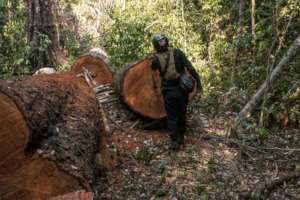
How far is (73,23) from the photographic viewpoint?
600 inches

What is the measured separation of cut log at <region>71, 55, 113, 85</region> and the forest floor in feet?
4.81

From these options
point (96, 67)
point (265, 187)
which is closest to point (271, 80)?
point (265, 187)

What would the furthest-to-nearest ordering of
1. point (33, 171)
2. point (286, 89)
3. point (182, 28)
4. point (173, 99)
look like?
1. point (182, 28)
2. point (286, 89)
3. point (173, 99)
4. point (33, 171)

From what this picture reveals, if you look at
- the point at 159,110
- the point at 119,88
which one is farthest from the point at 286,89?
the point at 119,88

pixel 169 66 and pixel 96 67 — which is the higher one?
pixel 169 66

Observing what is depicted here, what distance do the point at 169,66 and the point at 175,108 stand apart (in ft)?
2.31

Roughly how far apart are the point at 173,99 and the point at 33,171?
3.57 m

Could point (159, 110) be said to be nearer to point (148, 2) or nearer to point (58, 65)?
point (58, 65)

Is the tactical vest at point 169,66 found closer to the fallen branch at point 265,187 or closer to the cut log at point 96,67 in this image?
the cut log at point 96,67

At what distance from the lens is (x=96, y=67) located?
9852 mm

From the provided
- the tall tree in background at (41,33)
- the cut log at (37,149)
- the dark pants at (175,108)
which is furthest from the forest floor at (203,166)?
the tall tree in background at (41,33)

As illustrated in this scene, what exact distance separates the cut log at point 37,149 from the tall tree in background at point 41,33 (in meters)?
5.40

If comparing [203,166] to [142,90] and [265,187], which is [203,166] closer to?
[265,187]

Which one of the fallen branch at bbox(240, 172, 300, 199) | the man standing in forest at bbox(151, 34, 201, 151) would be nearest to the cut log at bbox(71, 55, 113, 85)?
the man standing in forest at bbox(151, 34, 201, 151)
